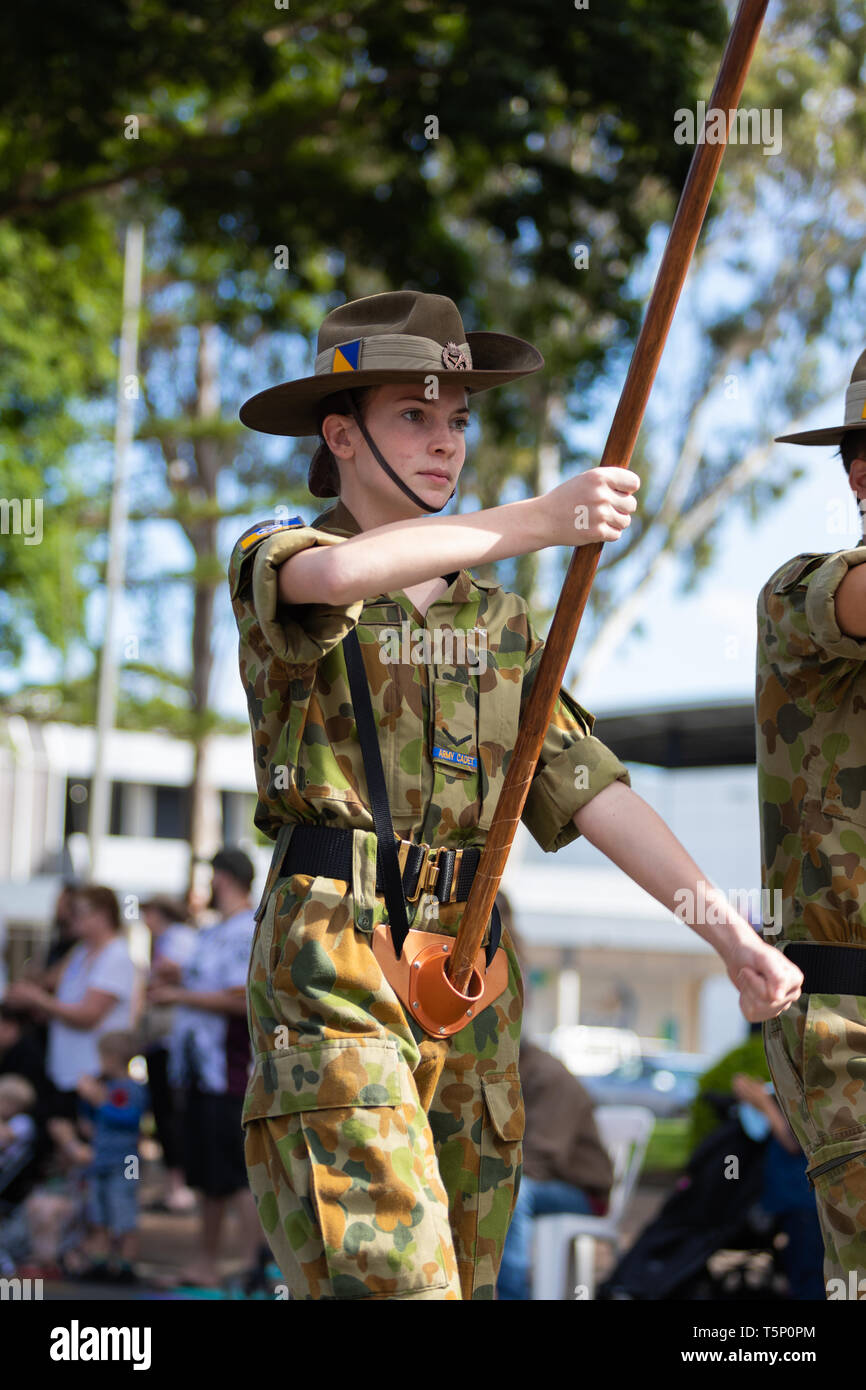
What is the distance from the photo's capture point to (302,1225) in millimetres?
2393

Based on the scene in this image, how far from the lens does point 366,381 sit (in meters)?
2.76

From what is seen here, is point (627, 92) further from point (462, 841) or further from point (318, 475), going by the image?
point (462, 841)

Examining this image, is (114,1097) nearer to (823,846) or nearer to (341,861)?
(823,846)

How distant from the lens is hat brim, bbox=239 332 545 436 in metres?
2.75

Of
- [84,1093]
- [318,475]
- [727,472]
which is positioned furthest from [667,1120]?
[318,475]

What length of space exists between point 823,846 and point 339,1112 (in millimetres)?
1035

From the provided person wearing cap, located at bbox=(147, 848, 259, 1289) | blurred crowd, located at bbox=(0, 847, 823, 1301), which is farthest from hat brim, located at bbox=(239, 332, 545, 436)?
person wearing cap, located at bbox=(147, 848, 259, 1289)

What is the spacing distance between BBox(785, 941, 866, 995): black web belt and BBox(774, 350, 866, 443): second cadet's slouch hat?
94 cm

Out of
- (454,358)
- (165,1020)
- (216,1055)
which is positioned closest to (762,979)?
(454,358)
